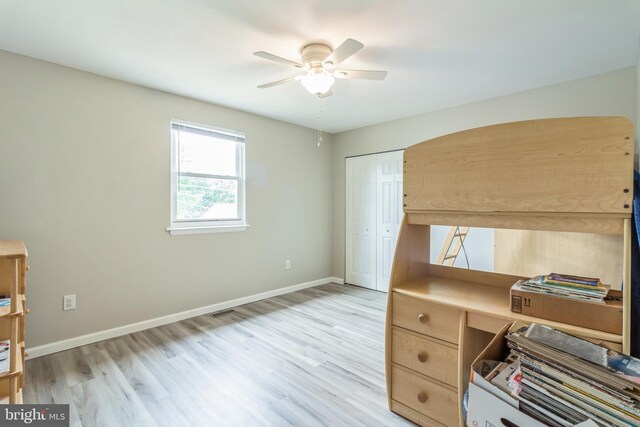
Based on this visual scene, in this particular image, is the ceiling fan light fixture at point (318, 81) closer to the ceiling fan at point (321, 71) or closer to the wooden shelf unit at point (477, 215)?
the ceiling fan at point (321, 71)

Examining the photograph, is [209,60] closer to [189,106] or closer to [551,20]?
[189,106]

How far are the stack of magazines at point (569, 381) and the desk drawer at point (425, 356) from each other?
65 centimetres

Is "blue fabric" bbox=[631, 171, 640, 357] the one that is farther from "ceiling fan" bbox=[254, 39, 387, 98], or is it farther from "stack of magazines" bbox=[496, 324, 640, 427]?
"ceiling fan" bbox=[254, 39, 387, 98]

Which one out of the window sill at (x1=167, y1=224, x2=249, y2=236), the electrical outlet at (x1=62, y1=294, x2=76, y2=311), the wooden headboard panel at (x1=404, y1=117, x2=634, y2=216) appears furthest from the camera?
the window sill at (x1=167, y1=224, x2=249, y2=236)

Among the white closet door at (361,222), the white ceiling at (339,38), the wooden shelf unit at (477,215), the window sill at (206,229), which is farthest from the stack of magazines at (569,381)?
the white closet door at (361,222)

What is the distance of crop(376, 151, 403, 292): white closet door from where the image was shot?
423 centimetres

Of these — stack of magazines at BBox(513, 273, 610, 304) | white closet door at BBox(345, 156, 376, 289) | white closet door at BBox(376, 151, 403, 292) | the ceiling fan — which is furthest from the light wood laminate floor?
the ceiling fan

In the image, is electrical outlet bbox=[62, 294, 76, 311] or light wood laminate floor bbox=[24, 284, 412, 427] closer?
light wood laminate floor bbox=[24, 284, 412, 427]

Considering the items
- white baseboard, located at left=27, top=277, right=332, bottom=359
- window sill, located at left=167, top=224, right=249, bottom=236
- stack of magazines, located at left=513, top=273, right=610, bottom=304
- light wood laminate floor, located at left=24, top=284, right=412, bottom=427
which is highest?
window sill, located at left=167, top=224, right=249, bottom=236

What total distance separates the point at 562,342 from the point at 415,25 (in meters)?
1.99

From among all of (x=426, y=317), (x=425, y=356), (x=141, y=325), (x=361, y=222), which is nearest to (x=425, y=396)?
(x=425, y=356)

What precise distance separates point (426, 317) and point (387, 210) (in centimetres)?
284

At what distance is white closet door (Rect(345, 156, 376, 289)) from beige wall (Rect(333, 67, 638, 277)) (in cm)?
14

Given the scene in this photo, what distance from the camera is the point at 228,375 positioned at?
2264 mm
